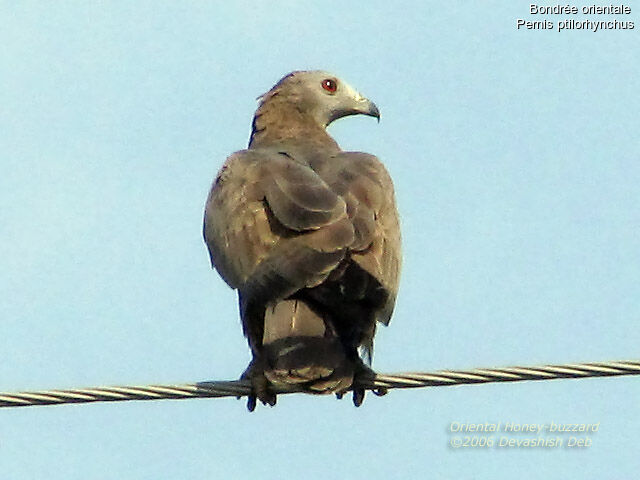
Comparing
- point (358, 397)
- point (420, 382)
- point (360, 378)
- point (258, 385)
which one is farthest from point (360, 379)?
point (420, 382)

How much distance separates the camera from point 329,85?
41.9 feet

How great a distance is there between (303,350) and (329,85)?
4971 mm

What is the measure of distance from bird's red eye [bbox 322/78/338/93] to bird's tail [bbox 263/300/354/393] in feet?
15.1

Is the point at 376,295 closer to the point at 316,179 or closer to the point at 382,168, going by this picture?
the point at 316,179

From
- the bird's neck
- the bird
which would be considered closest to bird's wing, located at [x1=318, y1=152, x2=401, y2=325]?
the bird

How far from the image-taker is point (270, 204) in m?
9.04

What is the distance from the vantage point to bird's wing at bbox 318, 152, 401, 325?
8594 mm

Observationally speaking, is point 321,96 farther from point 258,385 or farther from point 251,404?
point 258,385

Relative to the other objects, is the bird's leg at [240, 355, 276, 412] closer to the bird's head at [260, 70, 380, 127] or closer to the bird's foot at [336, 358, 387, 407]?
the bird's foot at [336, 358, 387, 407]

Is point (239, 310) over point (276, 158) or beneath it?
beneath

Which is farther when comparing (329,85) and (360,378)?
(329,85)

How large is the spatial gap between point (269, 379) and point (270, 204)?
4.28ft

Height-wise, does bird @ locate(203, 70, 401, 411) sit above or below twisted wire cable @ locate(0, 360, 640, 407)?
above

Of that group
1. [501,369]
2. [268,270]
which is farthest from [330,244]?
[501,369]
